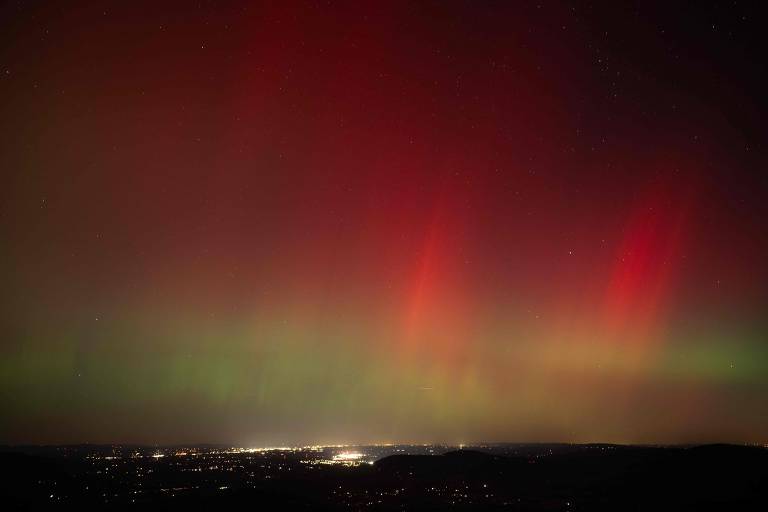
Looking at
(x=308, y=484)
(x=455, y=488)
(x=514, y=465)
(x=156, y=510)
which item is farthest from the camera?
(x=514, y=465)

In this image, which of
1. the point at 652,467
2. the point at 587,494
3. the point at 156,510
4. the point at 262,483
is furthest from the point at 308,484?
the point at 652,467

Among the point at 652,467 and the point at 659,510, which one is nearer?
the point at 659,510

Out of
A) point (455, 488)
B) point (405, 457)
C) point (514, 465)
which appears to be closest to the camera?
point (455, 488)

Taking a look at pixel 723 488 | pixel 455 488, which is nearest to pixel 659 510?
pixel 723 488

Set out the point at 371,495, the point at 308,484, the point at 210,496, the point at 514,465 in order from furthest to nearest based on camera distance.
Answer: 1. the point at 514,465
2. the point at 308,484
3. the point at 371,495
4. the point at 210,496

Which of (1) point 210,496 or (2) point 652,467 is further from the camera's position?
(2) point 652,467

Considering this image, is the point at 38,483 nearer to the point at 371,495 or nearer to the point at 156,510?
the point at 156,510

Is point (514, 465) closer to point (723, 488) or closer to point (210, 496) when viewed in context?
point (723, 488)

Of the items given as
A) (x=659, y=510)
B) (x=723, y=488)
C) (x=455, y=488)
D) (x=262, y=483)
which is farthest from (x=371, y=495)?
(x=723, y=488)

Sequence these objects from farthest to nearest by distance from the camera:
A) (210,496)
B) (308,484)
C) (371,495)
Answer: (308,484)
(371,495)
(210,496)
